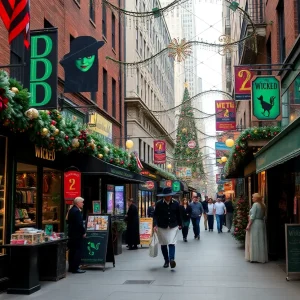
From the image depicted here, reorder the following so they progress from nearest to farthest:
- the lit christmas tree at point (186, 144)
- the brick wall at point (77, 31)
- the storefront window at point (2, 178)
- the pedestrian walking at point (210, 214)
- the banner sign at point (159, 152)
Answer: the storefront window at point (2, 178) < the brick wall at point (77, 31) < the pedestrian walking at point (210, 214) < the banner sign at point (159, 152) < the lit christmas tree at point (186, 144)

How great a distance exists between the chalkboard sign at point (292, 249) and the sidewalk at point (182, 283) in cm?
31

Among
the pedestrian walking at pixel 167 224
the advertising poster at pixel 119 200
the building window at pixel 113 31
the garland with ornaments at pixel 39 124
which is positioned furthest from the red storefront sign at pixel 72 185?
the building window at pixel 113 31

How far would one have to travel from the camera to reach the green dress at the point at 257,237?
509 inches

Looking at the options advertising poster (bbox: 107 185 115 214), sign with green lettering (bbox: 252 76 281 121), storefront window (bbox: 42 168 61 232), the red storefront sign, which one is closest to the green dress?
sign with green lettering (bbox: 252 76 281 121)

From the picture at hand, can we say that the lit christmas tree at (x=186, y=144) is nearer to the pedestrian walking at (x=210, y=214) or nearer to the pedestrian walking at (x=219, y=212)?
the pedestrian walking at (x=210, y=214)

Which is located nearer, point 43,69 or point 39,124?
point 39,124

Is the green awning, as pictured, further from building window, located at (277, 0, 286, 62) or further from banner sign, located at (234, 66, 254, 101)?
banner sign, located at (234, 66, 254, 101)

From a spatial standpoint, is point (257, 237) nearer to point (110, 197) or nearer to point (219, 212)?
point (110, 197)

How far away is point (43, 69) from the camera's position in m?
10.5

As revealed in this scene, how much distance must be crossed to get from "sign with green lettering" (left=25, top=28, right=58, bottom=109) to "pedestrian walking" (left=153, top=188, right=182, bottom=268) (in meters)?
3.80

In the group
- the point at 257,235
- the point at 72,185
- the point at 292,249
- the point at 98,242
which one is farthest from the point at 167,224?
the point at 292,249

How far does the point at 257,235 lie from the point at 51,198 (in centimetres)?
591

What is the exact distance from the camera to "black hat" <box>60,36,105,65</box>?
13523mm

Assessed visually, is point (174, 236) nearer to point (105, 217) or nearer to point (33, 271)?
point (105, 217)
